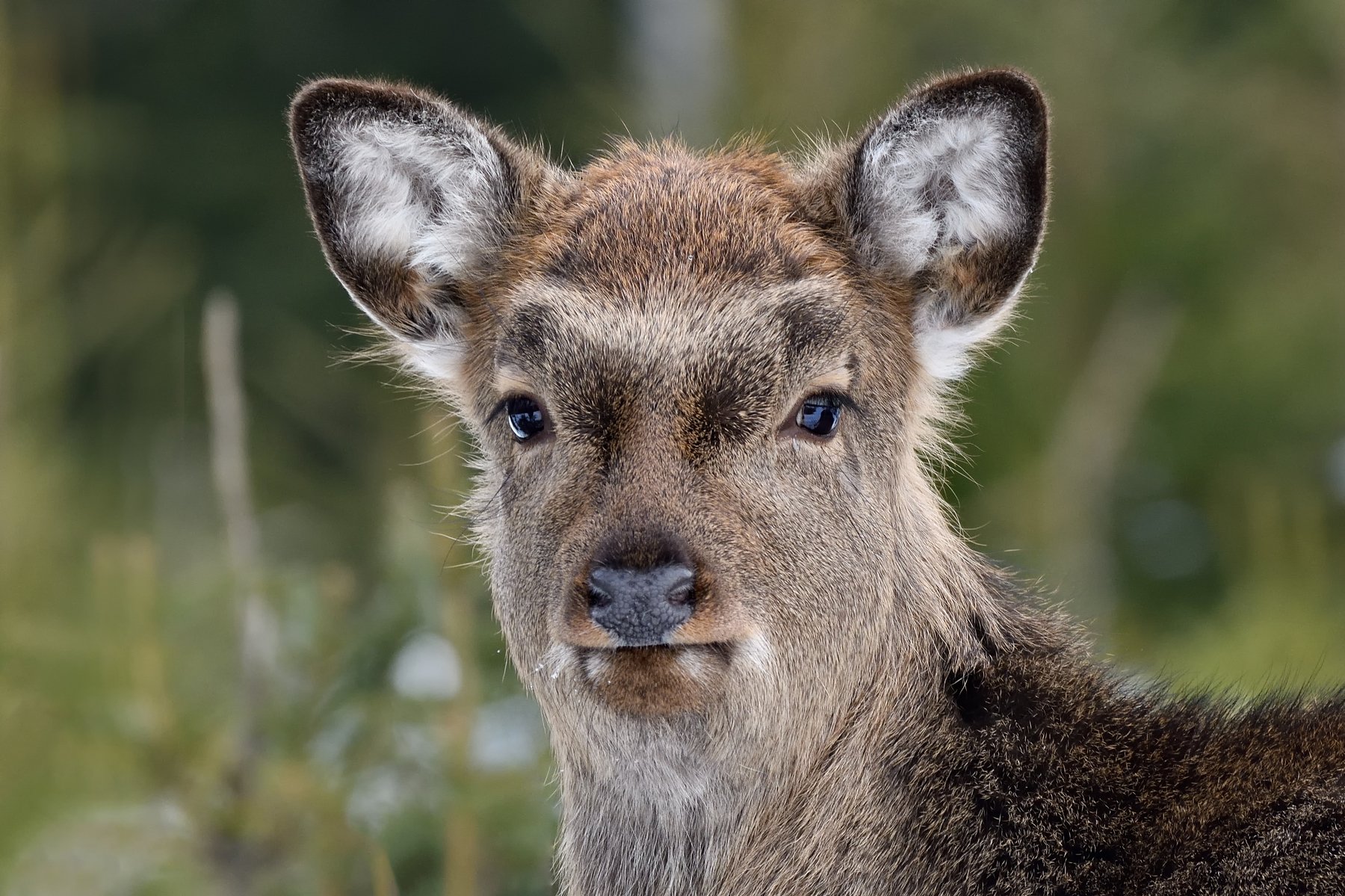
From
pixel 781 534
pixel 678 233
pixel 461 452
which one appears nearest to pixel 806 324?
pixel 678 233

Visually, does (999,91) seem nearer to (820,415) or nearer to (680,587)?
(820,415)

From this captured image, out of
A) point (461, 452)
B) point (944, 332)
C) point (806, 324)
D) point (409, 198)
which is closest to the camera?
point (806, 324)

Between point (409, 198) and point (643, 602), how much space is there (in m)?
1.80

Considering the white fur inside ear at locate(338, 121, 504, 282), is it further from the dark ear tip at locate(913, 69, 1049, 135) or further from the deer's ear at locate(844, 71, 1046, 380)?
the dark ear tip at locate(913, 69, 1049, 135)

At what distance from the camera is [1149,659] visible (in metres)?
9.22

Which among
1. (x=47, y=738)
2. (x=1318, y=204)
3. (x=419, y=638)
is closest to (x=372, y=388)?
(x=1318, y=204)

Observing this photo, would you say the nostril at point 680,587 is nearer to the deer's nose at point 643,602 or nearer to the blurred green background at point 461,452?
the deer's nose at point 643,602

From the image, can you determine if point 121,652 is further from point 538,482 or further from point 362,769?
point 538,482

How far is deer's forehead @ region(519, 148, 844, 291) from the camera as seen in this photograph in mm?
5117

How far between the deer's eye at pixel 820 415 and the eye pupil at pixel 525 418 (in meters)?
0.70

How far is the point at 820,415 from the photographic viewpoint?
16.6 feet

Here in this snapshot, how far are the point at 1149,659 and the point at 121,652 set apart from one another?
5084 millimetres

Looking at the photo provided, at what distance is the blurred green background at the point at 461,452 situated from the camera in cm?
616

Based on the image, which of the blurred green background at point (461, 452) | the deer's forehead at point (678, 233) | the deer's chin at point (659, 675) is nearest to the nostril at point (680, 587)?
the deer's chin at point (659, 675)
